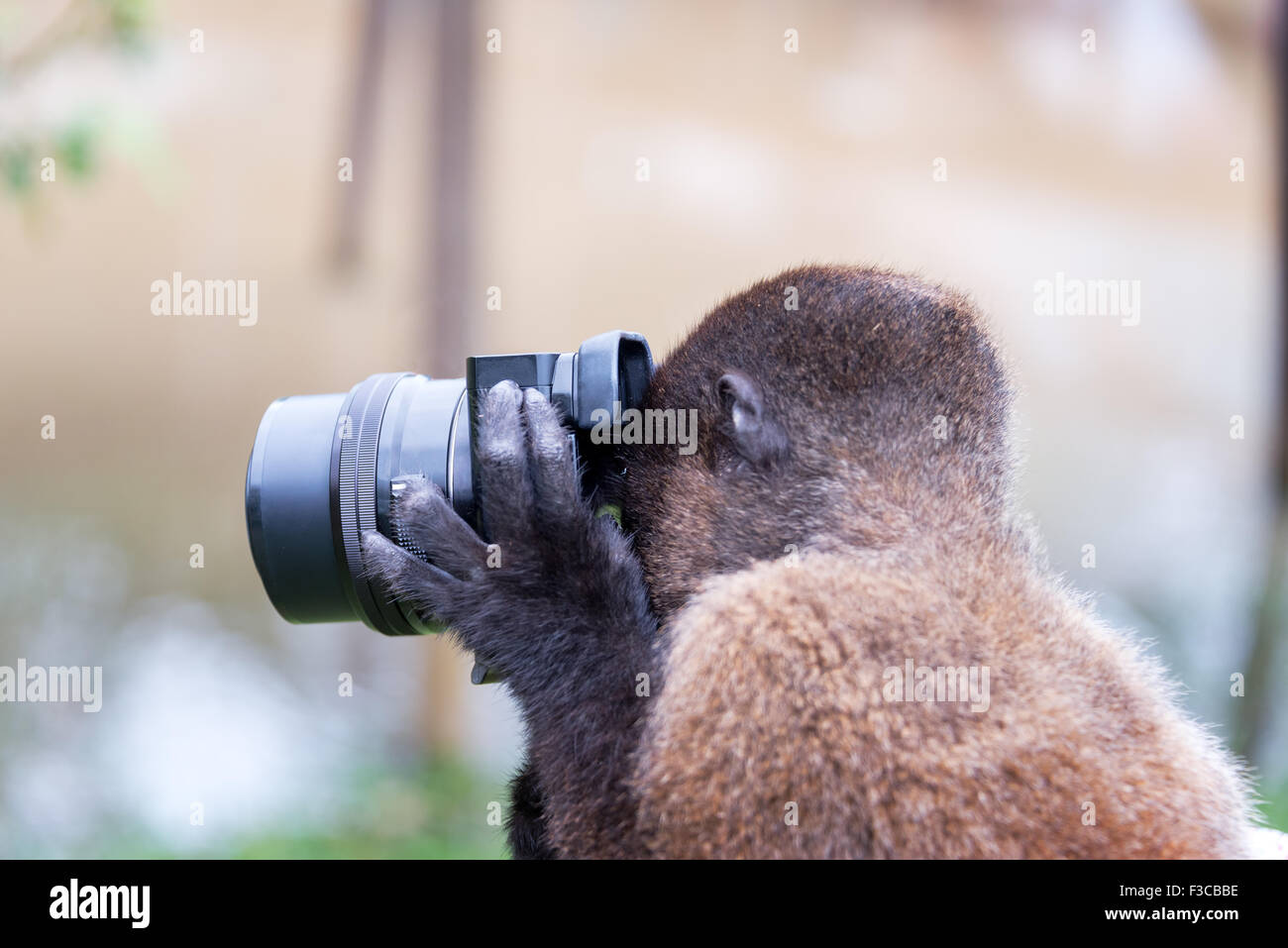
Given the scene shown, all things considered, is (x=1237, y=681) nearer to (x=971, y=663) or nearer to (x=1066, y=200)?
(x=1066, y=200)

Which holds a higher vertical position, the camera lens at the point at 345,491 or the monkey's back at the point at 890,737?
the camera lens at the point at 345,491

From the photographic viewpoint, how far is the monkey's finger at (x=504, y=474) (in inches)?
95.6

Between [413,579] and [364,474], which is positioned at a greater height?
[364,474]

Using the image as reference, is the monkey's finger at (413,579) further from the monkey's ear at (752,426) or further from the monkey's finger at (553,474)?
the monkey's ear at (752,426)

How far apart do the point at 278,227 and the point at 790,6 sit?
4.50m

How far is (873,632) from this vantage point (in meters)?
2.13

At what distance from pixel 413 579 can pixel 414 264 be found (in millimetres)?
6429

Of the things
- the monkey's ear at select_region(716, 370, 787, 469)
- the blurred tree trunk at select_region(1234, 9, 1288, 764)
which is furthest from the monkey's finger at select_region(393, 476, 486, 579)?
→ the blurred tree trunk at select_region(1234, 9, 1288, 764)

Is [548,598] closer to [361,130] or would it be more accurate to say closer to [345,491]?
[345,491]

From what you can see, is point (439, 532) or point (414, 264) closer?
point (439, 532)

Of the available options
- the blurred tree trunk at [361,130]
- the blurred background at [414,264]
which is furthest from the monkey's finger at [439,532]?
the blurred tree trunk at [361,130]

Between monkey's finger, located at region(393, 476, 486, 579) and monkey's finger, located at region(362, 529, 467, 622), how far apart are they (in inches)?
1.2

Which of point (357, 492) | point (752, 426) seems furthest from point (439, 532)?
point (752, 426)

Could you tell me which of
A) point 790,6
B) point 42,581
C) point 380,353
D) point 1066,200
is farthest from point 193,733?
point 1066,200
